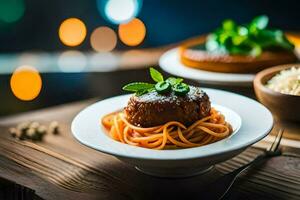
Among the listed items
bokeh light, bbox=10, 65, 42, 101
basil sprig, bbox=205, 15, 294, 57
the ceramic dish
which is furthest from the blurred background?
basil sprig, bbox=205, 15, 294, 57

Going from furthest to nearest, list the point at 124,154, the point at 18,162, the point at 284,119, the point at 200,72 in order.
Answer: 1. the point at 200,72
2. the point at 284,119
3. the point at 18,162
4. the point at 124,154

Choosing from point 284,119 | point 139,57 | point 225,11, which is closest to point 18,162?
point 284,119

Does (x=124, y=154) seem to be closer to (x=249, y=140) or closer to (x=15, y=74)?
(x=249, y=140)

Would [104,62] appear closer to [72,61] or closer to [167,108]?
[72,61]

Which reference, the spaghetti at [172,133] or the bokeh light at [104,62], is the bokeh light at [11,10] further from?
the spaghetti at [172,133]

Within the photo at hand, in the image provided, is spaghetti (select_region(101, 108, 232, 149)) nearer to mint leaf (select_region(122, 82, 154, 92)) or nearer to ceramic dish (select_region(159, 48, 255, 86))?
mint leaf (select_region(122, 82, 154, 92))

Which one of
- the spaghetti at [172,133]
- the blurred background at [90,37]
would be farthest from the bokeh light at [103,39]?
the spaghetti at [172,133]
